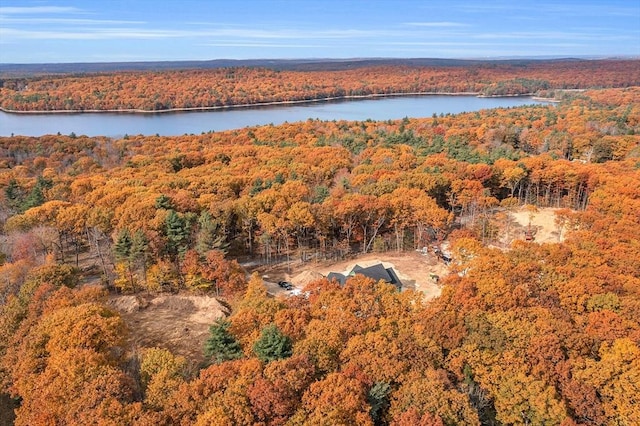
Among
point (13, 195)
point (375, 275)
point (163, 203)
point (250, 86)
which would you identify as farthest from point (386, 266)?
point (250, 86)

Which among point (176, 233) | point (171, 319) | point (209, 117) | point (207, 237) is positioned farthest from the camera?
point (209, 117)

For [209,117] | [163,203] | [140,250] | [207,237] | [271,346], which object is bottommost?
[209,117]

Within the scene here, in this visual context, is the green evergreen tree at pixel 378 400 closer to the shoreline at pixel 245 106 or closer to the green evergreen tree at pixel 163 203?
the green evergreen tree at pixel 163 203

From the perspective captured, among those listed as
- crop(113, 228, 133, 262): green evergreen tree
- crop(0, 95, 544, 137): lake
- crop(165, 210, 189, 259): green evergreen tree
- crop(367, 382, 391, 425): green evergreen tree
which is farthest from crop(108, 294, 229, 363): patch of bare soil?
crop(0, 95, 544, 137): lake

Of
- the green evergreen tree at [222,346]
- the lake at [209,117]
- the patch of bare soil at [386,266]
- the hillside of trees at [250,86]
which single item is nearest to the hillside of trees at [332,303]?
the green evergreen tree at [222,346]

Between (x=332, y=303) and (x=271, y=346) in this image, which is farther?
(x=332, y=303)

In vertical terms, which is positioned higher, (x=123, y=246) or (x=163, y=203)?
(x=163, y=203)

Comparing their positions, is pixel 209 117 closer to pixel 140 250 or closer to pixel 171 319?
pixel 140 250

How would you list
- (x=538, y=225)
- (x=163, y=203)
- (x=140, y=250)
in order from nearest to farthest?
(x=140, y=250) < (x=163, y=203) < (x=538, y=225)
